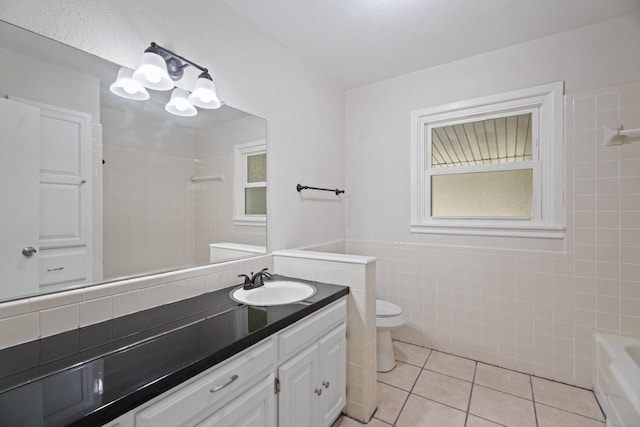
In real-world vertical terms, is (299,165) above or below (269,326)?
above

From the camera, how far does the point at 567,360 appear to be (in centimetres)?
201

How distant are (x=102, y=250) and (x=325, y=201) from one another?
1.74 m

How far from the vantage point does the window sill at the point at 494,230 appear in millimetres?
2041

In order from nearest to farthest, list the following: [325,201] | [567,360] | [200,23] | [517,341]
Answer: [200,23], [567,360], [517,341], [325,201]

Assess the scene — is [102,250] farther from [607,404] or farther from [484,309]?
[607,404]

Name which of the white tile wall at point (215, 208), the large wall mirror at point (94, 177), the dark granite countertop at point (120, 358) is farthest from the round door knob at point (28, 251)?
the white tile wall at point (215, 208)

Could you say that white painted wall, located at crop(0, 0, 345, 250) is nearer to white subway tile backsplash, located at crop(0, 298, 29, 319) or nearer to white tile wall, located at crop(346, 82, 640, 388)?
white subway tile backsplash, located at crop(0, 298, 29, 319)

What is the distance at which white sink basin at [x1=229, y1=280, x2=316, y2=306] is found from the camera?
1.61m

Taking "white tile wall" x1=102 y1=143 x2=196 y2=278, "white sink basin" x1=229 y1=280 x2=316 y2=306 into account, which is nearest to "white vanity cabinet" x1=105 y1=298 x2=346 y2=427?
"white sink basin" x1=229 y1=280 x2=316 y2=306

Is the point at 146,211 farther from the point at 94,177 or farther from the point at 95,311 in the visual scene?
the point at 95,311

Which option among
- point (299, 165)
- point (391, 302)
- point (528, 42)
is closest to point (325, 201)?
point (299, 165)

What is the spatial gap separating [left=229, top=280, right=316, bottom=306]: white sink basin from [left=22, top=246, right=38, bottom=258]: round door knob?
2.69 feet

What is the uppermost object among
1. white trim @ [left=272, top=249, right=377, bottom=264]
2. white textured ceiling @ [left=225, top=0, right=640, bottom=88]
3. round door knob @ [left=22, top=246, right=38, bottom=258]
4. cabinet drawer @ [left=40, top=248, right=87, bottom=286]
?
white textured ceiling @ [left=225, top=0, right=640, bottom=88]

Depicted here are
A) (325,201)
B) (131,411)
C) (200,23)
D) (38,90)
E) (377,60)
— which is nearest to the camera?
(131,411)
